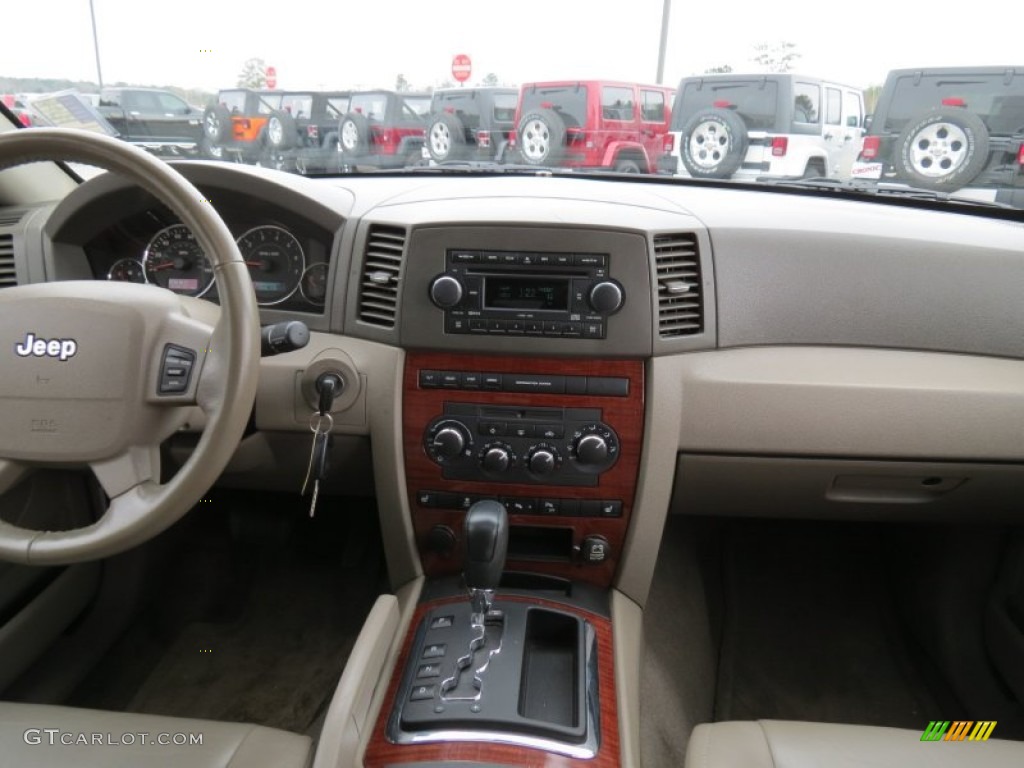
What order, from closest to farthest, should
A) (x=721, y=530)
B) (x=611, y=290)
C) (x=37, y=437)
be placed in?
(x=37, y=437), (x=611, y=290), (x=721, y=530)

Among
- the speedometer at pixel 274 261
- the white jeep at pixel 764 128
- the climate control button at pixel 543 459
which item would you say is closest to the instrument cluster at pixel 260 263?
the speedometer at pixel 274 261

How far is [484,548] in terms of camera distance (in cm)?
150

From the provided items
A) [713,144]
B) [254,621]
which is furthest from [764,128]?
[254,621]

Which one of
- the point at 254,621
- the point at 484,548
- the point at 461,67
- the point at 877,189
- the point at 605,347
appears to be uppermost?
the point at 461,67

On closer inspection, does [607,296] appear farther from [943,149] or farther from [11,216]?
[11,216]

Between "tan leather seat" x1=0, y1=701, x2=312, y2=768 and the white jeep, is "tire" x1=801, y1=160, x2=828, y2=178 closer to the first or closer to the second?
the white jeep

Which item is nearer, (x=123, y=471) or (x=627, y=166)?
(x=123, y=471)

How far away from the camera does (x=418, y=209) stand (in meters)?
1.77

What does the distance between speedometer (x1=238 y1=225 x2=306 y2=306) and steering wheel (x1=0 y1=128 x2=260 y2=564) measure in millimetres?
528

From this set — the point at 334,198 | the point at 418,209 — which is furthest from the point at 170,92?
the point at 418,209

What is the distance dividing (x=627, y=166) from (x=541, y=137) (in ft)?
0.93

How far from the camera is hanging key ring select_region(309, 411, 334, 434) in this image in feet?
5.76

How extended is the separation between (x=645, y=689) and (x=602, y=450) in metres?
0.64

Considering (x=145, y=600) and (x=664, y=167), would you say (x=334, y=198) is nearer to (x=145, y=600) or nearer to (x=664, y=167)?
(x=664, y=167)
